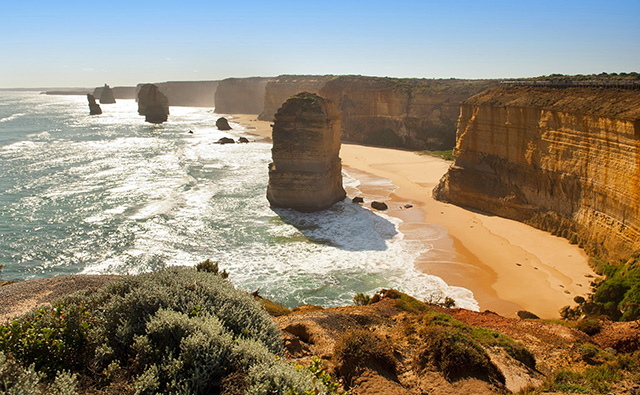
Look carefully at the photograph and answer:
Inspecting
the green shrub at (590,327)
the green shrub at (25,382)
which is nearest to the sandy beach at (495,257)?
the green shrub at (590,327)

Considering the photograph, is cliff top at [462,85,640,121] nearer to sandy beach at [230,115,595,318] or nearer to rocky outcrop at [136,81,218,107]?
sandy beach at [230,115,595,318]

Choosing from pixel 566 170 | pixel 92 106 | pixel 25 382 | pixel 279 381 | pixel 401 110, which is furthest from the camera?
pixel 92 106

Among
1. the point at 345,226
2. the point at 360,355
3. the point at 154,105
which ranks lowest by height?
the point at 345,226

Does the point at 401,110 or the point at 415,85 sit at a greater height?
the point at 415,85

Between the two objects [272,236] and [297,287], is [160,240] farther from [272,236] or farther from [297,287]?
[297,287]

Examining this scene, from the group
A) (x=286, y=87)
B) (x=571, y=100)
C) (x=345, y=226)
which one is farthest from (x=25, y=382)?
(x=286, y=87)

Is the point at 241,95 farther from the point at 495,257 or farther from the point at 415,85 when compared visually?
the point at 495,257

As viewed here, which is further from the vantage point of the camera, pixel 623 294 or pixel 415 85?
pixel 415 85

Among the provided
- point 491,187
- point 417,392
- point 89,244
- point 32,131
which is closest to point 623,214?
point 491,187

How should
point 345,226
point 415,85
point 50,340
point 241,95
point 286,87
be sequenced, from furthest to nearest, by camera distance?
point 241,95 < point 286,87 < point 415,85 < point 345,226 < point 50,340
